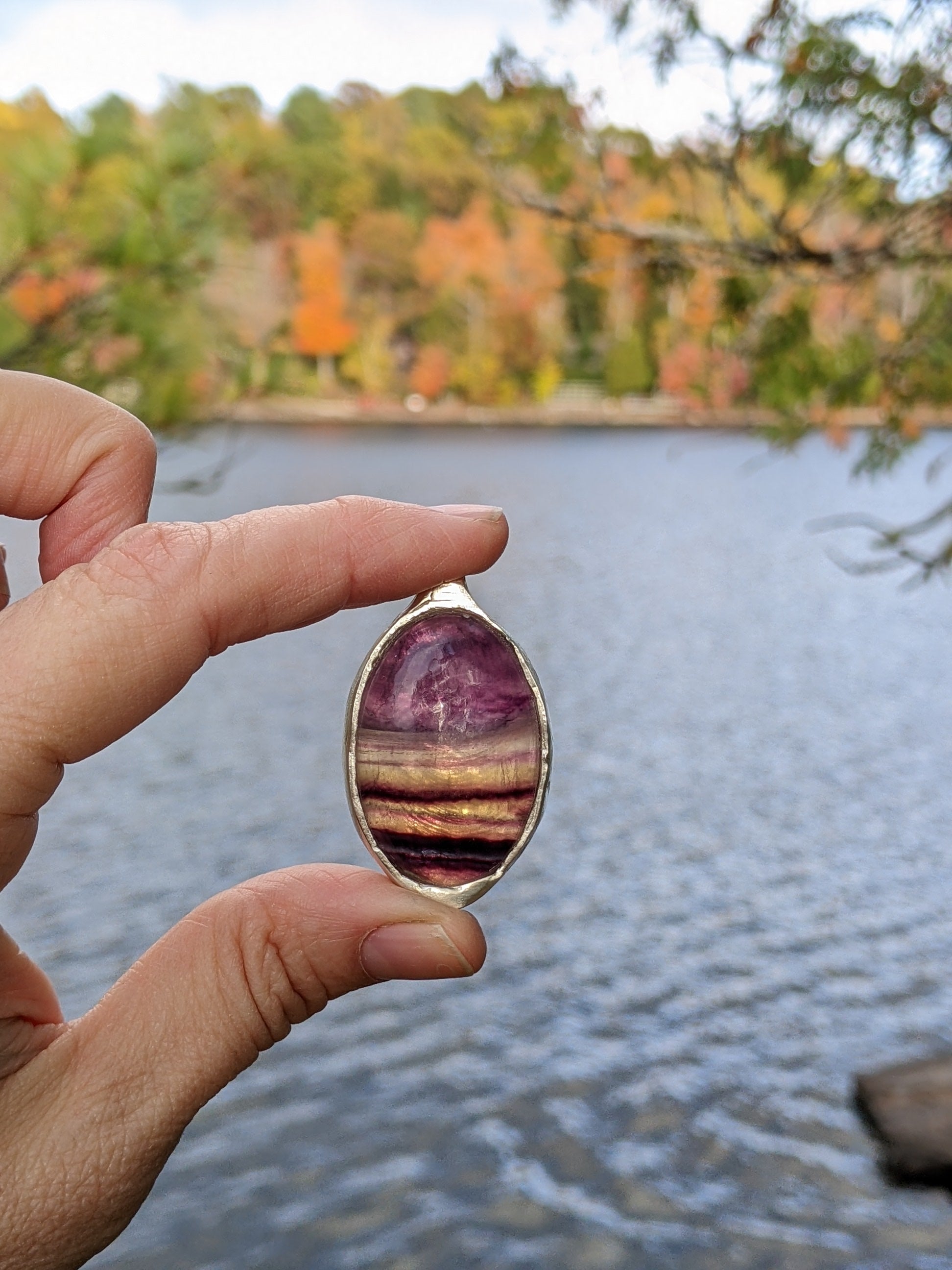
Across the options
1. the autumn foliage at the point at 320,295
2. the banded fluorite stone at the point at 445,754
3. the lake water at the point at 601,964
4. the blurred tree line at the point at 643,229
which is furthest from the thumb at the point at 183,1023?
the autumn foliage at the point at 320,295

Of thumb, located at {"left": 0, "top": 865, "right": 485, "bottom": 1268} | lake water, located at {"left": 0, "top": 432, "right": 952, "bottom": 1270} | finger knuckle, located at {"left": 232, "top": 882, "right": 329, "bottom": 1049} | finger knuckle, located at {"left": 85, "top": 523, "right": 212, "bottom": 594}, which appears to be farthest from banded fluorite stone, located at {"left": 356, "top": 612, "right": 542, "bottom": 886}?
lake water, located at {"left": 0, "top": 432, "right": 952, "bottom": 1270}

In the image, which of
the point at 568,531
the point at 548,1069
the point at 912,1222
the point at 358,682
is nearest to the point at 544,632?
the point at 568,531

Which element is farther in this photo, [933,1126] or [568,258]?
[568,258]

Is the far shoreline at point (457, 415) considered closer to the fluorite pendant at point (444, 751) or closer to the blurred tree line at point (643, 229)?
the blurred tree line at point (643, 229)

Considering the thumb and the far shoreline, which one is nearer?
the thumb

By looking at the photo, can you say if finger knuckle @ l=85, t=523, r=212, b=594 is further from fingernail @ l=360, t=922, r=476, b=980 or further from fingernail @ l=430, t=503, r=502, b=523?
fingernail @ l=360, t=922, r=476, b=980

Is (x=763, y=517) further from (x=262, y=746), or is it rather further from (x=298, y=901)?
(x=298, y=901)

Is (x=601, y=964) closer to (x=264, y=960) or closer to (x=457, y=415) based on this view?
(x=264, y=960)
